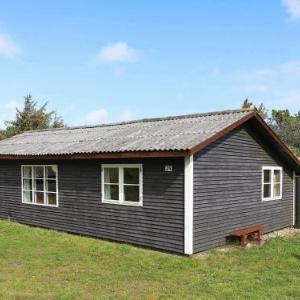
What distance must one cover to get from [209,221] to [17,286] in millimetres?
5152

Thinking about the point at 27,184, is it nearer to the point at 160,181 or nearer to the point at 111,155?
the point at 111,155

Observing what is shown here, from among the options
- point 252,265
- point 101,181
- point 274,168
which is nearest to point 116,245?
point 101,181

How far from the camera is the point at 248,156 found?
12742mm

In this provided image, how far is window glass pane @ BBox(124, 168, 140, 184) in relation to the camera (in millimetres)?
11273

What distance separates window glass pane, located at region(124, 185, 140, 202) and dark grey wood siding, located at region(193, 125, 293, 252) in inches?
68.1

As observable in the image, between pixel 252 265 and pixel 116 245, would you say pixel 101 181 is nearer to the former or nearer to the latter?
pixel 116 245

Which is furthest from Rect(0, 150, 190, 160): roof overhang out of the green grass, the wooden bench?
the wooden bench

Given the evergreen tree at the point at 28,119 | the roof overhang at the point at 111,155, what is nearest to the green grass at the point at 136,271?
the roof overhang at the point at 111,155

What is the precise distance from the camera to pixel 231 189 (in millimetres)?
11883

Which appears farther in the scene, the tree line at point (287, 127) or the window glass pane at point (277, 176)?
the tree line at point (287, 127)

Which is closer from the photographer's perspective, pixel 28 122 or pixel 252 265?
pixel 252 265

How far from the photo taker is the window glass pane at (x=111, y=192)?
1182cm

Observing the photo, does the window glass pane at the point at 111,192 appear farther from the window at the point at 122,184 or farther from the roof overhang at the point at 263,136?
the roof overhang at the point at 263,136

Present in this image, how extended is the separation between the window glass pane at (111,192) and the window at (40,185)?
92.3 inches
